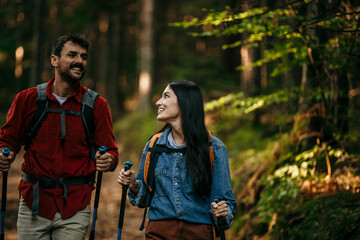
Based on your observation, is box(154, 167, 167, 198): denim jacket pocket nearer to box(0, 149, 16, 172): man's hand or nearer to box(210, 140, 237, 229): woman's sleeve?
box(210, 140, 237, 229): woman's sleeve

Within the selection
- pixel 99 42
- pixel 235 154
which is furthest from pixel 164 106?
pixel 99 42

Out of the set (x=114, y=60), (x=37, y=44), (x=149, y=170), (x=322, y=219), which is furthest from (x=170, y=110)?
(x=114, y=60)

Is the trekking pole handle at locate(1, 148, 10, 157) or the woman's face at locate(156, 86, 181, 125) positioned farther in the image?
the trekking pole handle at locate(1, 148, 10, 157)

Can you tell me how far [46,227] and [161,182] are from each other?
1239 mm

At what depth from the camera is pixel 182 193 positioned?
3.12 metres

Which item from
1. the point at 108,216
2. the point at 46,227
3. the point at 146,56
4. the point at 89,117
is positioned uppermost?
the point at 146,56

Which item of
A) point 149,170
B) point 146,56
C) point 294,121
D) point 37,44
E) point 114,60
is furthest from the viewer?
point 114,60

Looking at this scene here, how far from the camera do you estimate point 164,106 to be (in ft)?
10.7

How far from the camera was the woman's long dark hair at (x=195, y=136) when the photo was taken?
10.1ft

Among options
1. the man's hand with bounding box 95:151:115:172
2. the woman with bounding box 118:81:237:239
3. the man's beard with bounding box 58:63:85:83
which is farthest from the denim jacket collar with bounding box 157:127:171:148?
the man's beard with bounding box 58:63:85:83

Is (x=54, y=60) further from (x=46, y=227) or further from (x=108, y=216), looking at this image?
(x=108, y=216)

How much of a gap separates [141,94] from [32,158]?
1692cm

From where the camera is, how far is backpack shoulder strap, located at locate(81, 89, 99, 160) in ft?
12.0

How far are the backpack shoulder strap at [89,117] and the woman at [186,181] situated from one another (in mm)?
705
